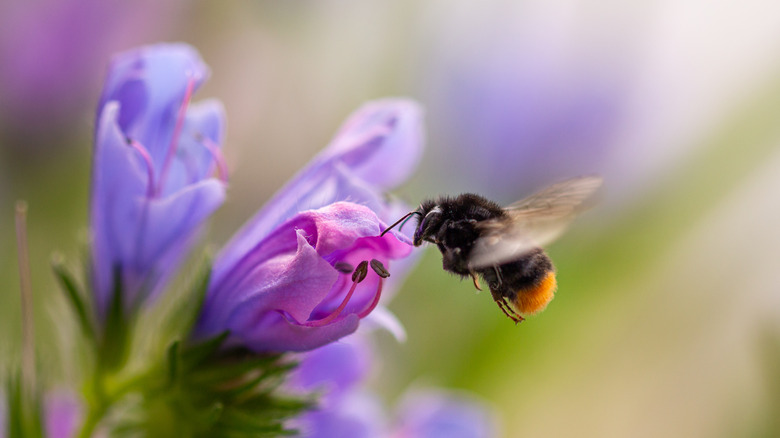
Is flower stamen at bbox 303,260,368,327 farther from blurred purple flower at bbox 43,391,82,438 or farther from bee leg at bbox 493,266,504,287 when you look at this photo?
blurred purple flower at bbox 43,391,82,438

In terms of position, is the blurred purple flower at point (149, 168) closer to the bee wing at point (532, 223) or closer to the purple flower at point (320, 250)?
the purple flower at point (320, 250)

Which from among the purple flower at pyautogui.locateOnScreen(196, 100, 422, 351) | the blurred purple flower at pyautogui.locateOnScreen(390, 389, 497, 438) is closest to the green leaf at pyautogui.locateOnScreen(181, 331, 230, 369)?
the purple flower at pyautogui.locateOnScreen(196, 100, 422, 351)

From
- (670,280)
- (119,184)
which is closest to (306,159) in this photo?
(670,280)

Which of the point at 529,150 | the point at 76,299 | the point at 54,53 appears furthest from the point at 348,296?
the point at 529,150

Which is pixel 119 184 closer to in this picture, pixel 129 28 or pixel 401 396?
pixel 129 28

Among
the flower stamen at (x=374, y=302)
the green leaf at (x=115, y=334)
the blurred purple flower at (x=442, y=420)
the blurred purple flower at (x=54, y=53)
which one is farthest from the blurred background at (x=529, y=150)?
the flower stamen at (x=374, y=302)

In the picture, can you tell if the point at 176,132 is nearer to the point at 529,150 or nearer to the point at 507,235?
the point at 507,235

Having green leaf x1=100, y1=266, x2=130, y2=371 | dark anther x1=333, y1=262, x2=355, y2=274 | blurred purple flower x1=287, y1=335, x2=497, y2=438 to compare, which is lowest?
blurred purple flower x1=287, y1=335, x2=497, y2=438
